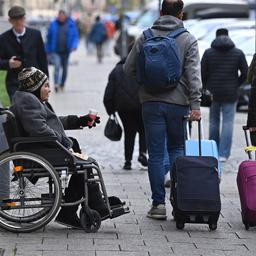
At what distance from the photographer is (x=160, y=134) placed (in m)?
8.37

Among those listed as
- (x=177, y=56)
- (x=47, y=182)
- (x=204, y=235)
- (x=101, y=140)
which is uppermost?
(x=177, y=56)

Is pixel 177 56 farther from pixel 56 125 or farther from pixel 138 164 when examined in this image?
pixel 138 164

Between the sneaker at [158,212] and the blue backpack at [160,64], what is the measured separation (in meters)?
1.00

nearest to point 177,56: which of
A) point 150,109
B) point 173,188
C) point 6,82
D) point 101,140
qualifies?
point 150,109

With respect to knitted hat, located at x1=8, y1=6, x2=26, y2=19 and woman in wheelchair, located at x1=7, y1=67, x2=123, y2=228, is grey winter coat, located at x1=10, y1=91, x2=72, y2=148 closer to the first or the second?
woman in wheelchair, located at x1=7, y1=67, x2=123, y2=228

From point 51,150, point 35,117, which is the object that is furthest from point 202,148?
point 35,117

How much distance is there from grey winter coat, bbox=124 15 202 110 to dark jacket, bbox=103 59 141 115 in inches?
119

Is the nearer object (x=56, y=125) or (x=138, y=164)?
(x=56, y=125)

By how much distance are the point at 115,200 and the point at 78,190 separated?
34 centimetres

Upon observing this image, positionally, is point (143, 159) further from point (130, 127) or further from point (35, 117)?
point (35, 117)

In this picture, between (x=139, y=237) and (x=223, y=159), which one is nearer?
(x=139, y=237)

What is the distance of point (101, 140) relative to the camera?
1468 cm

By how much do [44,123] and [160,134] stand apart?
1076 millimetres

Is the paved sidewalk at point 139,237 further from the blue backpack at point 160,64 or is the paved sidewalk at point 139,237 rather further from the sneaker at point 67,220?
the blue backpack at point 160,64
